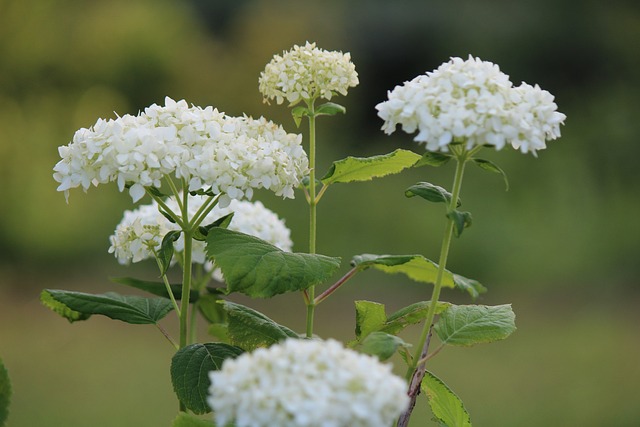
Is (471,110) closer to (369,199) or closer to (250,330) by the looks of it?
(250,330)

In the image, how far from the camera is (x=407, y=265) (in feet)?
3.62

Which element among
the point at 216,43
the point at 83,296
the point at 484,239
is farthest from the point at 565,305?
the point at 83,296

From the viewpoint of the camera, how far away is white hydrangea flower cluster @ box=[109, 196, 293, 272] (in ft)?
3.37

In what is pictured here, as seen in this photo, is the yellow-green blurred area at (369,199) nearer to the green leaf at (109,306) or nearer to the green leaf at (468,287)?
the green leaf at (109,306)

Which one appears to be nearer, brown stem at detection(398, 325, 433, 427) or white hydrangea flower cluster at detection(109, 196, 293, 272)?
brown stem at detection(398, 325, 433, 427)

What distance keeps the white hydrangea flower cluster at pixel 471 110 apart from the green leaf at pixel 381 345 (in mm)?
175

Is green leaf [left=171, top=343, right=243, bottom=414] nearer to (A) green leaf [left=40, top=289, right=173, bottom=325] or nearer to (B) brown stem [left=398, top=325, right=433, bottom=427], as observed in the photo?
(A) green leaf [left=40, top=289, right=173, bottom=325]

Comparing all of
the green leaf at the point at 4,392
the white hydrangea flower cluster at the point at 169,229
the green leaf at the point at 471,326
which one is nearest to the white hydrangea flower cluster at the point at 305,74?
the white hydrangea flower cluster at the point at 169,229

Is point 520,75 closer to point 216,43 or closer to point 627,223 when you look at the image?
point 627,223

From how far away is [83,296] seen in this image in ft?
3.27

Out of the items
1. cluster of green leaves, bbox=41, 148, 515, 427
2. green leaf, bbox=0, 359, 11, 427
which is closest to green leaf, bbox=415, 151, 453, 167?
cluster of green leaves, bbox=41, 148, 515, 427

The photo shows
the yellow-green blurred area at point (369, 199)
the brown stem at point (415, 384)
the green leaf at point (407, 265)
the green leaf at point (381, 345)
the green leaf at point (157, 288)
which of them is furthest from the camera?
the yellow-green blurred area at point (369, 199)

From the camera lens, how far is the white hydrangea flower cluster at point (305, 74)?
1005 millimetres

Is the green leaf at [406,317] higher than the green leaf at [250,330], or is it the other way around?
the green leaf at [406,317]
